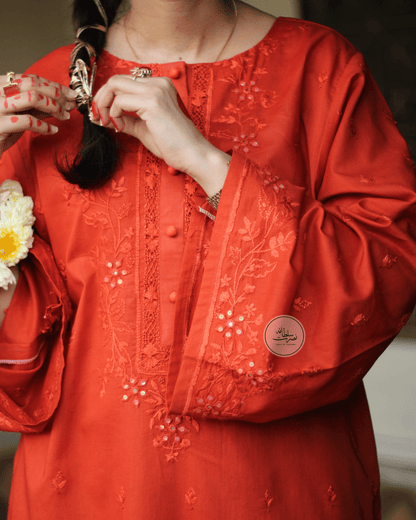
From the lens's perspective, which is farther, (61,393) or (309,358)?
(61,393)

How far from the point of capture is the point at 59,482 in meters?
0.89

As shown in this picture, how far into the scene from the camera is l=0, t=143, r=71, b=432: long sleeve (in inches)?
36.2

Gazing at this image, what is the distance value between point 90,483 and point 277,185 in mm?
557

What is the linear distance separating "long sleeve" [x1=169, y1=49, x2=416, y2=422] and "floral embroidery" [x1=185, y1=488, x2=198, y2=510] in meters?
0.13

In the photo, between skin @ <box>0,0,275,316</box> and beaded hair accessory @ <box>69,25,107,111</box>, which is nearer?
skin @ <box>0,0,275,316</box>

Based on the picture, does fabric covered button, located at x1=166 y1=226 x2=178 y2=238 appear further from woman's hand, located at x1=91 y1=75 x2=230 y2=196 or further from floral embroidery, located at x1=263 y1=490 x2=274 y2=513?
floral embroidery, located at x1=263 y1=490 x2=274 y2=513

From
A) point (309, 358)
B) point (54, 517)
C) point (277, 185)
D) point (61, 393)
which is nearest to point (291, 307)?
point (309, 358)

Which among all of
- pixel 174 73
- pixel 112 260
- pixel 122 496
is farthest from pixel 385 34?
pixel 122 496

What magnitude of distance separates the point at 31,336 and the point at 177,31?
0.59m

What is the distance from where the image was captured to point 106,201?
90 cm

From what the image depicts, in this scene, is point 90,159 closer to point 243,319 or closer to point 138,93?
point 138,93

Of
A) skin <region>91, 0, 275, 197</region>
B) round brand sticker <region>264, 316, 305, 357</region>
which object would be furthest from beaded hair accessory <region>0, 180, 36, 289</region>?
round brand sticker <region>264, 316, 305, 357</region>

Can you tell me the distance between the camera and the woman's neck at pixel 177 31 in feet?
3.11

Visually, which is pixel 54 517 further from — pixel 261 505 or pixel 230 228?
pixel 230 228
